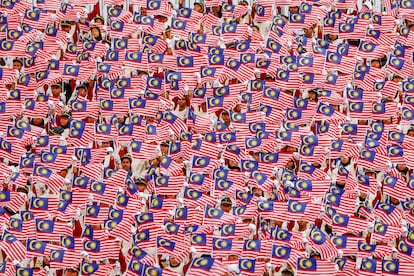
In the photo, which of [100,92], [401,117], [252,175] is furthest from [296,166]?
[100,92]

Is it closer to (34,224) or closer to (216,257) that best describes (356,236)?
(216,257)

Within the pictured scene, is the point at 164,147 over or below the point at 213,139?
below

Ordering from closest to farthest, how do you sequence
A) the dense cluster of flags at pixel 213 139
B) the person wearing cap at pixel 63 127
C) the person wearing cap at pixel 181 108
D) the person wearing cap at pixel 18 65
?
the dense cluster of flags at pixel 213 139
the person wearing cap at pixel 63 127
the person wearing cap at pixel 181 108
the person wearing cap at pixel 18 65

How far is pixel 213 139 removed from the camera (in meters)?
22.8

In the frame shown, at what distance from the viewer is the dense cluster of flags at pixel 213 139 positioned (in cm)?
2119

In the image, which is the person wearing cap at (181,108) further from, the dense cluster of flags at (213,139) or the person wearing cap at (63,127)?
the person wearing cap at (63,127)

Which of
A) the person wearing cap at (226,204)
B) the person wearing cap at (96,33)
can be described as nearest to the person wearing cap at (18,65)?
the person wearing cap at (96,33)

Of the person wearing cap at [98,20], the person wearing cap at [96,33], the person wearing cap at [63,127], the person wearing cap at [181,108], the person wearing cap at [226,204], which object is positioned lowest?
the person wearing cap at [226,204]

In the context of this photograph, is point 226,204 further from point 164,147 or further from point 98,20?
point 98,20

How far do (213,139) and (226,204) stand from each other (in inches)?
60.3

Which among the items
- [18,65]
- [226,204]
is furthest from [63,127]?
[226,204]

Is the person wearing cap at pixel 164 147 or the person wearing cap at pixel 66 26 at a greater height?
the person wearing cap at pixel 66 26

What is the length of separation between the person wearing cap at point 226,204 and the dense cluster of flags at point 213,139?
0.05m

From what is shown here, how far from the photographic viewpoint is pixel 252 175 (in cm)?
2214
